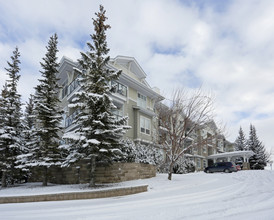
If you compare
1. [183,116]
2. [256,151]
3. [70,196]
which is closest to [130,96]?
[183,116]

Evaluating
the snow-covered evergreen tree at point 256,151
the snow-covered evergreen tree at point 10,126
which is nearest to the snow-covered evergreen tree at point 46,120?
the snow-covered evergreen tree at point 10,126

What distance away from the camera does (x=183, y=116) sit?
1619 cm

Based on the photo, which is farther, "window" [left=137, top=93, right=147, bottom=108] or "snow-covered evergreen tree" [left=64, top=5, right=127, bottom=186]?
"window" [left=137, top=93, right=147, bottom=108]

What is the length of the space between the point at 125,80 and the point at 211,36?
409 inches

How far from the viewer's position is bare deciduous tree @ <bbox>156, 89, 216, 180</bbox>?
15.6 meters

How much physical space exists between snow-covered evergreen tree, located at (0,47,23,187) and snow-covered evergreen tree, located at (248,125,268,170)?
43780mm

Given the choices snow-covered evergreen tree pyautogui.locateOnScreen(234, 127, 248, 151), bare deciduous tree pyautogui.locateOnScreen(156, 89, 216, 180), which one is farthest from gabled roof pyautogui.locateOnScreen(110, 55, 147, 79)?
snow-covered evergreen tree pyautogui.locateOnScreen(234, 127, 248, 151)

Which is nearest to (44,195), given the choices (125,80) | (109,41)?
(109,41)

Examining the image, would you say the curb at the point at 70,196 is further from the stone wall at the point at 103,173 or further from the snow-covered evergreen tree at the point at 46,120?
the snow-covered evergreen tree at the point at 46,120

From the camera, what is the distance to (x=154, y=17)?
1231 cm

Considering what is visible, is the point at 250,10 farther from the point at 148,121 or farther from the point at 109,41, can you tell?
the point at 148,121

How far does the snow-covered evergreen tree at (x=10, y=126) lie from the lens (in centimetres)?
1434

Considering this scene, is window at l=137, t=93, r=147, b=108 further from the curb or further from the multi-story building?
the curb

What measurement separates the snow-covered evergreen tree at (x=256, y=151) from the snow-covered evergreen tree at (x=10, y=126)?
43.8m
